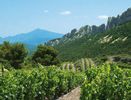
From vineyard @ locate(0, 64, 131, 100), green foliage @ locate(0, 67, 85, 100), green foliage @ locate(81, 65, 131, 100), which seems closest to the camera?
green foliage @ locate(81, 65, 131, 100)

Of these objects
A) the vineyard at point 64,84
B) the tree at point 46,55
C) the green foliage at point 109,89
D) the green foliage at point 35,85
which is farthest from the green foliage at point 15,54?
the green foliage at point 109,89

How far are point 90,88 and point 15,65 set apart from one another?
68.3 m

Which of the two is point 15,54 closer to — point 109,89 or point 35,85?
point 35,85

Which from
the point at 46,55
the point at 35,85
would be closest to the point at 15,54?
the point at 46,55

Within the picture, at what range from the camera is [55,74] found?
31.0 meters

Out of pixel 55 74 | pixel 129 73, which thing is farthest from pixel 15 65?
pixel 129 73

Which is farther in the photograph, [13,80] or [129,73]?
[13,80]

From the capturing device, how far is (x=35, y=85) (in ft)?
90.4

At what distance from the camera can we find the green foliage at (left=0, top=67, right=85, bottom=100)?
25109 mm

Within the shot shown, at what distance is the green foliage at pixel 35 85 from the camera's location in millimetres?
25109

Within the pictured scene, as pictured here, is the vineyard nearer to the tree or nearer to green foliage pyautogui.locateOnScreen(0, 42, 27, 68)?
green foliage pyautogui.locateOnScreen(0, 42, 27, 68)

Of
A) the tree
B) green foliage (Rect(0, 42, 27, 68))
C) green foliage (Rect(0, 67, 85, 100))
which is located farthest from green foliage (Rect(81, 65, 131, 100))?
the tree

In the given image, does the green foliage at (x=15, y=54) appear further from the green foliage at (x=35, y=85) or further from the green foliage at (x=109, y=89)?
the green foliage at (x=109, y=89)

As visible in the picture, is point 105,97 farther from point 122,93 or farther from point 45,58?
point 45,58
